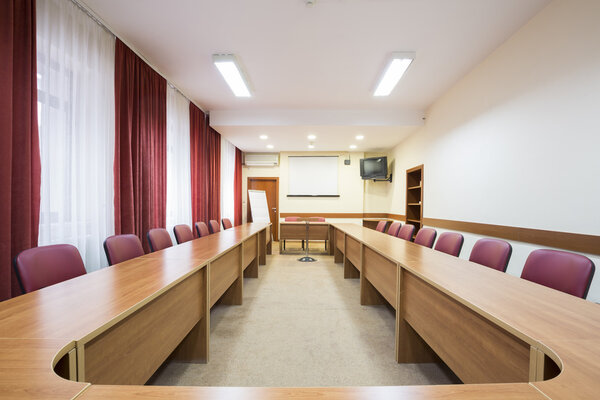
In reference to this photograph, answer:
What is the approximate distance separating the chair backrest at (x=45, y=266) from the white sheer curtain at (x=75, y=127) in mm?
872

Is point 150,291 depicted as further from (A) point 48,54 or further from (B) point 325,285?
(B) point 325,285

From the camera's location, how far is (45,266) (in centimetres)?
134

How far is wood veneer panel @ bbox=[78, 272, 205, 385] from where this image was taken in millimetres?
856

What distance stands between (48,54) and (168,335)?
2.48m

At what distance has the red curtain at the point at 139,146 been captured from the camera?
2.79 metres

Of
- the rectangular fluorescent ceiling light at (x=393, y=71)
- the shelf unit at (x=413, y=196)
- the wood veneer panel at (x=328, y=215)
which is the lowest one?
the wood veneer panel at (x=328, y=215)

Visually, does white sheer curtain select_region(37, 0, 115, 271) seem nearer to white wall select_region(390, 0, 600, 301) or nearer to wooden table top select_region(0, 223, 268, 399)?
wooden table top select_region(0, 223, 268, 399)

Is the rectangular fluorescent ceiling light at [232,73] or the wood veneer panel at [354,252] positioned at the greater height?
the rectangular fluorescent ceiling light at [232,73]

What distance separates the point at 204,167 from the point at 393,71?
3.88 m

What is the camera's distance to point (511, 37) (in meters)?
2.76

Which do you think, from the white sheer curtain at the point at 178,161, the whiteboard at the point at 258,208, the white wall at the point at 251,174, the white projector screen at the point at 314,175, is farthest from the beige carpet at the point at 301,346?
the white wall at the point at 251,174

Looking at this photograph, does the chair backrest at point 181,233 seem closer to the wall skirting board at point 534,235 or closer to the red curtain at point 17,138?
the red curtain at point 17,138

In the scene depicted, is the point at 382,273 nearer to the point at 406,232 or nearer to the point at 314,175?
the point at 406,232

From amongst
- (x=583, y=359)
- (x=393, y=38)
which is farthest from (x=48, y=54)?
(x=583, y=359)
